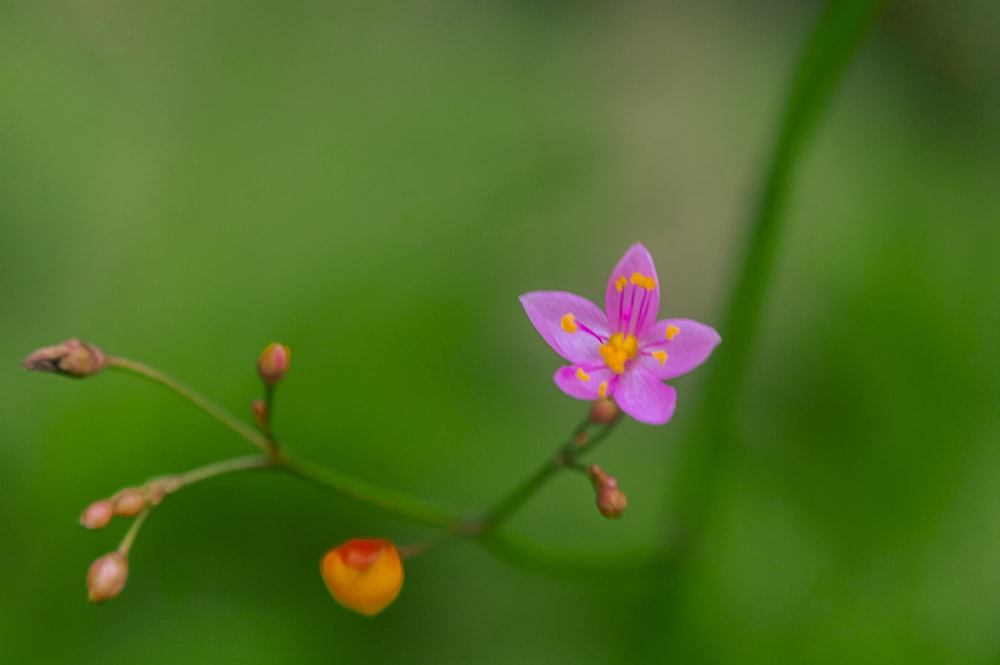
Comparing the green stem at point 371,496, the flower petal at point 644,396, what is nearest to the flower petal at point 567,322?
the flower petal at point 644,396

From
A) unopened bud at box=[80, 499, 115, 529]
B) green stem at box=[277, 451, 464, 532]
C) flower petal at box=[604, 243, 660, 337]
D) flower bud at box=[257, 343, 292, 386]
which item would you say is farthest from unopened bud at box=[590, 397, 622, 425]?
unopened bud at box=[80, 499, 115, 529]

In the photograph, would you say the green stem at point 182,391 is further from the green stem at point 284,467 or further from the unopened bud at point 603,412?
the unopened bud at point 603,412

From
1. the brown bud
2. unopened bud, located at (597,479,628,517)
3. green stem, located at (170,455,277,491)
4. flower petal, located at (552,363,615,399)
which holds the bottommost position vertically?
green stem, located at (170,455,277,491)

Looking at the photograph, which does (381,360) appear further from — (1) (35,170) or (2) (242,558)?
(1) (35,170)

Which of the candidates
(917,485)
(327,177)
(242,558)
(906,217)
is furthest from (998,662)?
(327,177)

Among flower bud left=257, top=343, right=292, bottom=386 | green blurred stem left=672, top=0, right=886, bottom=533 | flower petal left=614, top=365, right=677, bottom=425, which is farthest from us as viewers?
green blurred stem left=672, top=0, right=886, bottom=533

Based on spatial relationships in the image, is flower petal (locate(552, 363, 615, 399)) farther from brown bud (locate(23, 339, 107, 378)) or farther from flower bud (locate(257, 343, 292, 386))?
brown bud (locate(23, 339, 107, 378))
